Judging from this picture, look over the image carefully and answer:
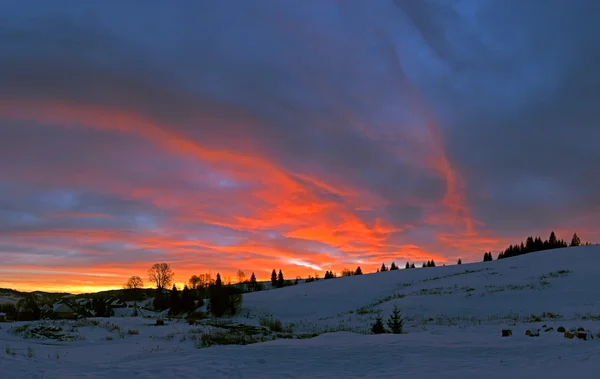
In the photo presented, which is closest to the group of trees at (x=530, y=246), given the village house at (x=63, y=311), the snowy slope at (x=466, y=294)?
the snowy slope at (x=466, y=294)

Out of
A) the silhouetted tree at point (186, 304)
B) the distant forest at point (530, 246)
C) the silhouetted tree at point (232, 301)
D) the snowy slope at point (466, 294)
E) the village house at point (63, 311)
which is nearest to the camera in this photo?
the snowy slope at point (466, 294)

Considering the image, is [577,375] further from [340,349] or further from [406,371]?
[340,349]

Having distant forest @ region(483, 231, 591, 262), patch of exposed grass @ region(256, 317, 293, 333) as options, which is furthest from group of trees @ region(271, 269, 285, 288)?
patch of exposed grass @ region(256, 317, 293, 333)

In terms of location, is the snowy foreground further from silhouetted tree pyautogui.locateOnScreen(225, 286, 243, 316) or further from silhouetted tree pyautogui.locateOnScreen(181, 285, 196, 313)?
silhouetted tree pyautogui.locateOnScreen(181, 285, 196, 313)

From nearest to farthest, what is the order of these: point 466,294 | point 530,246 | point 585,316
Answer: point 585,316 < point 466,294 < point 530,246

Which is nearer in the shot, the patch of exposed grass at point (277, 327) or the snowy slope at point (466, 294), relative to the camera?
the patch of exposed grass at point (277, 327)

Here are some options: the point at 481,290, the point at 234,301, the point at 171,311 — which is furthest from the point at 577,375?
the point at 171,311

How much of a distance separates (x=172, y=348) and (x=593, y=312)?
84.7 feet

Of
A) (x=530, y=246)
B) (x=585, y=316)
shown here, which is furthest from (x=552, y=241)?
(x=585, y=316)

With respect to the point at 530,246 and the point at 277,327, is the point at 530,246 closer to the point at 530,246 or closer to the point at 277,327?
the point at 530,246

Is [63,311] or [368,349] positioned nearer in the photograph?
[368,349]

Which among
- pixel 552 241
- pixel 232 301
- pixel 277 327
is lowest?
pixel 277 327

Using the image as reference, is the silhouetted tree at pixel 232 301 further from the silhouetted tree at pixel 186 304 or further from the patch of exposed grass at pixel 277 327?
the patch of exposed grass at pixel 277 327

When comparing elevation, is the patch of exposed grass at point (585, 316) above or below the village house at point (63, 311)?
above
